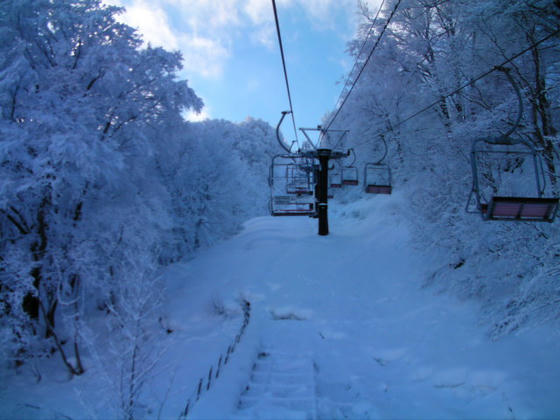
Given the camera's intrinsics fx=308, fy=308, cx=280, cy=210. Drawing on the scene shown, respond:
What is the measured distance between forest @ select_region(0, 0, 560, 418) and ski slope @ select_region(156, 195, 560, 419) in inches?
30.3

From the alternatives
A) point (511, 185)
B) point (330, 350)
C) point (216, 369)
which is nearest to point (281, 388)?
point (216, 369)

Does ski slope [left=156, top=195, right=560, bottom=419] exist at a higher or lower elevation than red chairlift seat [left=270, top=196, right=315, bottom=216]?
lower

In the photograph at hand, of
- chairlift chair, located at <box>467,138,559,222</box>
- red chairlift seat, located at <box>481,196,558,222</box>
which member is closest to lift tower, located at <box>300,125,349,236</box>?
chairlift chair, located at <box>467,138,559,222</box>

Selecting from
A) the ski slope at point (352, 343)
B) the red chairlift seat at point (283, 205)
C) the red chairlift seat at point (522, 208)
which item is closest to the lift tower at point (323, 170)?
the ski slope at point (352, 343)

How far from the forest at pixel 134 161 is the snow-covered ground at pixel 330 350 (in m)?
0.71

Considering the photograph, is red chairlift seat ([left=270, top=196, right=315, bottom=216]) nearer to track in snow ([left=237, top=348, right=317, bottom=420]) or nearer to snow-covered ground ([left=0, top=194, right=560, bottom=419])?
snow-covered ground ([left=0, top=194, right=560, bottom=419])

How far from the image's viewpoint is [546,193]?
645 centimetres

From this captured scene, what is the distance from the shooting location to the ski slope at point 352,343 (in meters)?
5.85

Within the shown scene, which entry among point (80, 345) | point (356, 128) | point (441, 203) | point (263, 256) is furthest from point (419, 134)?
point (80, 345)

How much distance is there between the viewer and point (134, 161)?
11.7m

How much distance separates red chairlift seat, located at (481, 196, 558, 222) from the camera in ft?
12.3

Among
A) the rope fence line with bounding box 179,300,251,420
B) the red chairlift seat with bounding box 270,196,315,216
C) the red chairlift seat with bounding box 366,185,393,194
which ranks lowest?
the rope fence line with bounding box 179,300,251,420

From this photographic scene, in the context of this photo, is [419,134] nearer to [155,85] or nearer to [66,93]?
[155,85]

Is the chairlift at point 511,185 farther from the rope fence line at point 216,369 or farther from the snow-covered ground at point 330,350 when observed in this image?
the rope fence line at point 216,369
